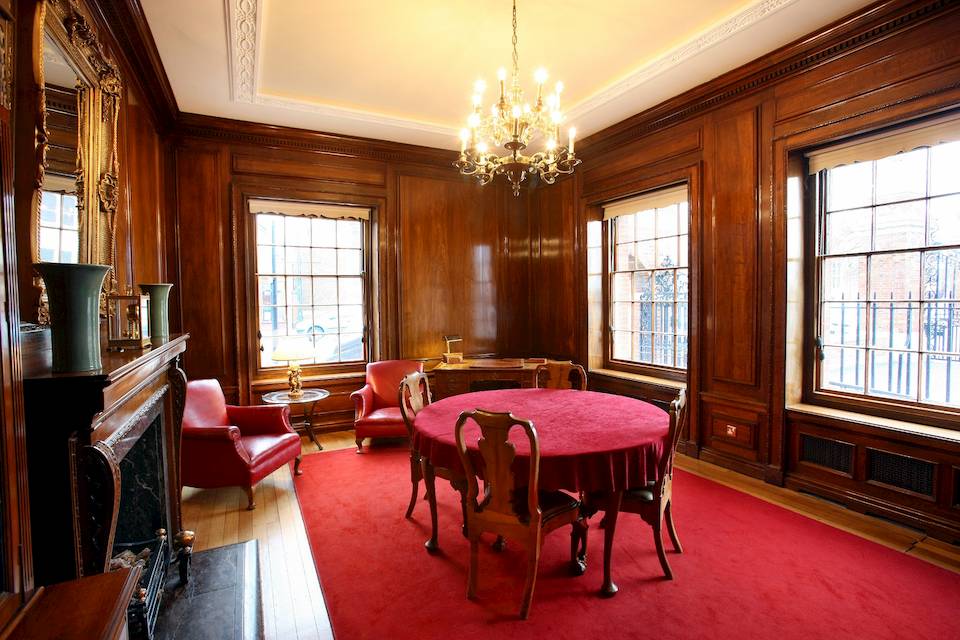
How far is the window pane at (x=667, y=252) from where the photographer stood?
4.43m

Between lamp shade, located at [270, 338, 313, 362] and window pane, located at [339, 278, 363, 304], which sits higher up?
window pane, located at [339, 278, 363, 304]

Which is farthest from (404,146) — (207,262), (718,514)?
(718,514)

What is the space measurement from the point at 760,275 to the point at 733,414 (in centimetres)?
108

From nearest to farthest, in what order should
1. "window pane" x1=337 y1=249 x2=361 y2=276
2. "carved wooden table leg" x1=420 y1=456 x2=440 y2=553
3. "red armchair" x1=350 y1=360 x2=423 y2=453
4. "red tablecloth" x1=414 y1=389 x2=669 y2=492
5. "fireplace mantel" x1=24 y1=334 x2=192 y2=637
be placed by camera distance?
"fireplace mantel" x1=24 y1=334 x2=192 y2=637 → "red tablecloth" x1=414 y1=389 x2=669 y2=492 → "carved wooden table leg" x1=420 y1=456 x2=440 y2=553 → "red armchair" x1=350 y1=360 x2=423 y2=453 → "window pane" x1=337 y1=249 x2=361 y2=276

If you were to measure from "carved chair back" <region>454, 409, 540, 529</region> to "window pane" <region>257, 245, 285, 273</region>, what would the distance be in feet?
11.7

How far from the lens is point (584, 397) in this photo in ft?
10.5

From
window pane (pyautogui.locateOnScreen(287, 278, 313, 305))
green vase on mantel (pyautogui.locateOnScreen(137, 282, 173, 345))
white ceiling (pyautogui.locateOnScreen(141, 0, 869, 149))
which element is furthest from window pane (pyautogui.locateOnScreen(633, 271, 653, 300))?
green vase on mantel (pyautogui.locateOnScreen(137, 282, 173, 345))

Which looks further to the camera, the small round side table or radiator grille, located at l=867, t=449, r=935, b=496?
the small round side table

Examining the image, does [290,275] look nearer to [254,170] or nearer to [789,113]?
[254,170]

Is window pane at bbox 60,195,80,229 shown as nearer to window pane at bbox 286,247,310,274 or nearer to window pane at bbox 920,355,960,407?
window pane at bbox 286,247,310,274

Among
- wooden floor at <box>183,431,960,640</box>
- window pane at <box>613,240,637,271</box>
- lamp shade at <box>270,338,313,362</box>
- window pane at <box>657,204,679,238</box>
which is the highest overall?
window pane at <box>657,204,679,238</box>

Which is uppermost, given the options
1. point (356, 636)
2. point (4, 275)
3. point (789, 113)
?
point (789, 113)

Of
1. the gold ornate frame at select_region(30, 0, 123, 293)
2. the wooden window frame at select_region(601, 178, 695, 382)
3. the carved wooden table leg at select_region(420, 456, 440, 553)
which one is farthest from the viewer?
the wooden window frame at select_region(601, 178, 695, 382)

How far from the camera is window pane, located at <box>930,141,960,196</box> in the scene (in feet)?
9.04
